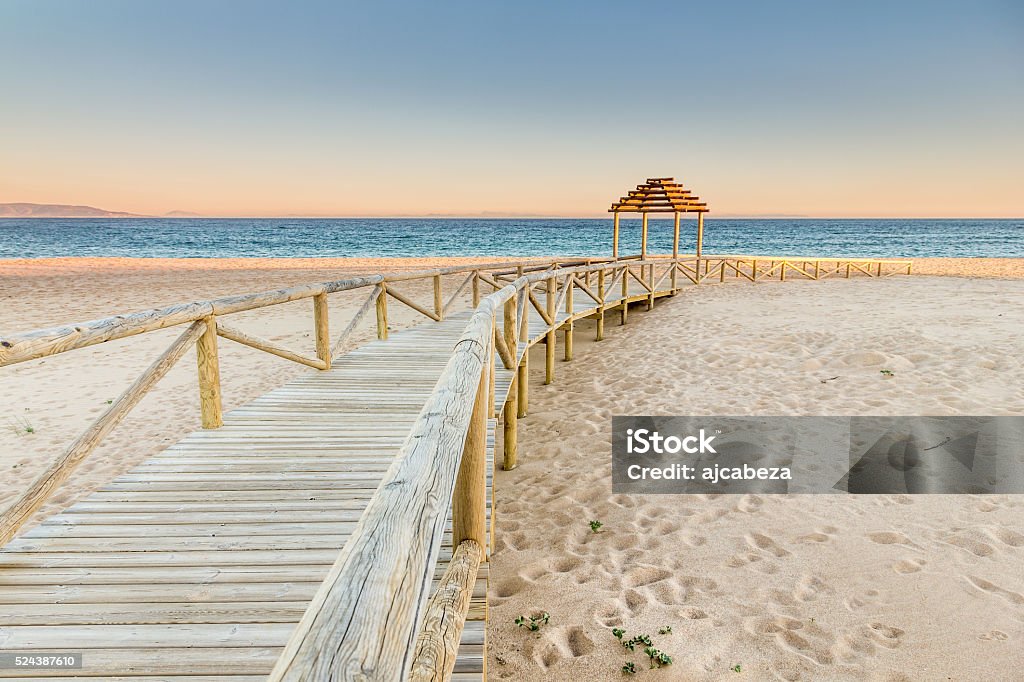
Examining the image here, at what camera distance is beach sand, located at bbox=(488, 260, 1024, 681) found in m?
2.58

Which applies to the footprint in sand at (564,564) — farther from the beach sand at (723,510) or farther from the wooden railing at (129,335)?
the wooden railing at (129,335)

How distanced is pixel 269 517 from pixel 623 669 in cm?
190

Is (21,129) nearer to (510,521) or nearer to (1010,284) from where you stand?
(510,521)

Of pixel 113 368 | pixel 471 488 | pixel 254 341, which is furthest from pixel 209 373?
pixel 113 368

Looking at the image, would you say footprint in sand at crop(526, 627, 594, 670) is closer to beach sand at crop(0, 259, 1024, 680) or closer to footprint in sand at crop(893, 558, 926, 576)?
beach sand at crop(0, 259, 1024, 680)

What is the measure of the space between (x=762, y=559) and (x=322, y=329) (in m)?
4.46

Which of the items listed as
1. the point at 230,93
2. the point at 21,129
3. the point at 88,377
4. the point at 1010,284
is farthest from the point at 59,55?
the point at 1010,284

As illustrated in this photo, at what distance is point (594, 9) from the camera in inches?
811

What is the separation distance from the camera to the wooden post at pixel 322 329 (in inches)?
214

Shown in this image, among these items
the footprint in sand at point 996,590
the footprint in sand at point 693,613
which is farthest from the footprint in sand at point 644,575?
the footprint in sand at point 996,590

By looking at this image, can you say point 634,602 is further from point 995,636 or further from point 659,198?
point 659,198

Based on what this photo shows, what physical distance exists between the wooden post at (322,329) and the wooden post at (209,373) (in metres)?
1.56

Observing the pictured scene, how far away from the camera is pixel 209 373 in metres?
3.80

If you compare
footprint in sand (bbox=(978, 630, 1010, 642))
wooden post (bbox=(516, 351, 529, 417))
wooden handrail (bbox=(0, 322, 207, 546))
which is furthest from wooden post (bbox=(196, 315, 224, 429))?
footprint in sand (bbox=(978, 630, 1010, 642))
